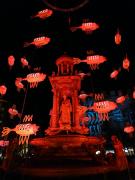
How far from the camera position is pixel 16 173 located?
9.95m

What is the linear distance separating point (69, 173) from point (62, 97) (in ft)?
23.2

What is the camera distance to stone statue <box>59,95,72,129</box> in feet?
47.1

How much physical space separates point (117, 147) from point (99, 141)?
6.98ft

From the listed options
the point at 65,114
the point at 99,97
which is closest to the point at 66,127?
the point at 65,114

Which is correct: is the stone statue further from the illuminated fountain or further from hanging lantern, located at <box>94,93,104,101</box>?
hanging lantern, located at <box>94,93,104,101</box>

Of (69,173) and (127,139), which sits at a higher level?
(127,139)

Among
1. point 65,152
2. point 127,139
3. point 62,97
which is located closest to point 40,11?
point 62,97

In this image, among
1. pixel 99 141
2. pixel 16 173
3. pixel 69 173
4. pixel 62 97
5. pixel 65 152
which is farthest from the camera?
pixel 62 97

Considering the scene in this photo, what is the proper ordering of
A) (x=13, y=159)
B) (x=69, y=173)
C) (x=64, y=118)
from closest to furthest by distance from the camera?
(x=69, y=173)
(x=13, y=159)
(x=64, y=118)

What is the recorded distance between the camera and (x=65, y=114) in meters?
14.7

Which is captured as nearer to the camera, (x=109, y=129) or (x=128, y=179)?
(x=128, y=179)

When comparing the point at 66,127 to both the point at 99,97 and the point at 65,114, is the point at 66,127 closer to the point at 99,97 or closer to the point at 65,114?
the point at 65,114

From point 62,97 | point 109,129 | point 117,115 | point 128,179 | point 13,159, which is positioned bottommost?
point 128,179

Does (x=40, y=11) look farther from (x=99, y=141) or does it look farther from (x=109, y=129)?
(x=109, y=129)
